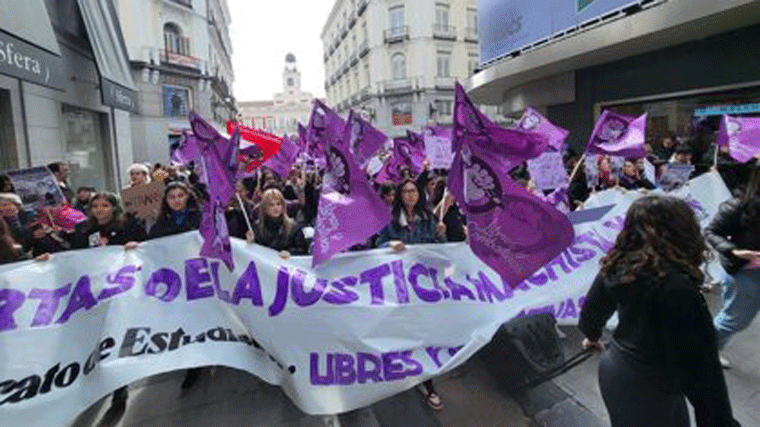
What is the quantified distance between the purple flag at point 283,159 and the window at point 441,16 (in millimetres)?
38949

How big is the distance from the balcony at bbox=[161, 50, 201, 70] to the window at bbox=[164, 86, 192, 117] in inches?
55.8

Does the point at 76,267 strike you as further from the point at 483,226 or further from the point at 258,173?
the point at 258,173

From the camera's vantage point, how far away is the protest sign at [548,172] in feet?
18.0

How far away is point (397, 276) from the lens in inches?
135

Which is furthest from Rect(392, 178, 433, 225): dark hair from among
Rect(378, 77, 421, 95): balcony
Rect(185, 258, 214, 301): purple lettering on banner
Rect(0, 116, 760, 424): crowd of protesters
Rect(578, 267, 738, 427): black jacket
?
Rect(378, 77, 421, 95): balcony

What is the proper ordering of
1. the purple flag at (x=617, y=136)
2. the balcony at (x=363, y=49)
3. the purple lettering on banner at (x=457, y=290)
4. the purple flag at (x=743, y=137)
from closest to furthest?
1. the purple lettering on banner at (x=457, y=290)
2. the purple flag at (x=617, y=136)
3. the purple flag at (x=743, y=137)
4. the balcony at (x=363, y=49)

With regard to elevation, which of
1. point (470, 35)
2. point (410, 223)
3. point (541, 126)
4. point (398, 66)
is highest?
point (470, 35)

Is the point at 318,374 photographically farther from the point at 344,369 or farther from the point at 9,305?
the point at 9,305

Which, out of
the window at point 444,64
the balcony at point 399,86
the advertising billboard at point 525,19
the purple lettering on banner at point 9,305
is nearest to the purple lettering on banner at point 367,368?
the purple lettering on banner at point 9,305

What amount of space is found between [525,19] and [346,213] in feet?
37.0

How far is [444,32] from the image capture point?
144ft

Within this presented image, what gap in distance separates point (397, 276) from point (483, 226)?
746 mm

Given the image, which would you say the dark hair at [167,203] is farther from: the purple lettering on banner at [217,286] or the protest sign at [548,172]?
the protest sign at [548,172]

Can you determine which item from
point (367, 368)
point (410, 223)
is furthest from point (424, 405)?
point (410, 223)
